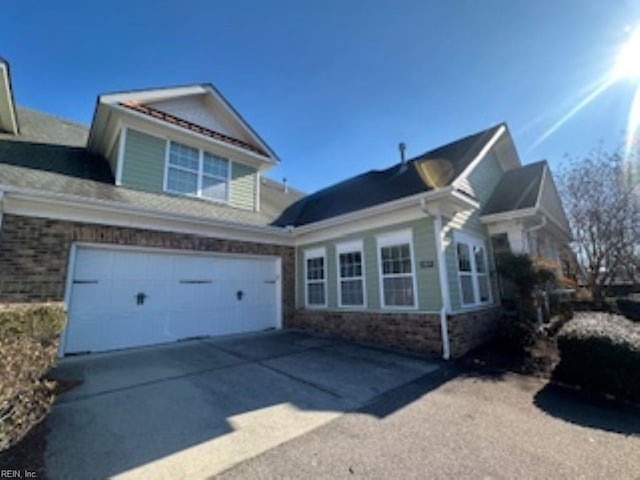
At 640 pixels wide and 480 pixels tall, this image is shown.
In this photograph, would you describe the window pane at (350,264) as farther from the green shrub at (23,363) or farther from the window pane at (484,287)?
the green shrub at (23,363)

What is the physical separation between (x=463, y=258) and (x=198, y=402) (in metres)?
7.48

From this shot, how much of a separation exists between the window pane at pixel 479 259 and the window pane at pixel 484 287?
0.22 meters

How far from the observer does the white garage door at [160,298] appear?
23.7 ft

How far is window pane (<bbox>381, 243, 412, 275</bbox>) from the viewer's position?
8.34 metres

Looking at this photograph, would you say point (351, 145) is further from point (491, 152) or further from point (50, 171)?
point (50, 171)

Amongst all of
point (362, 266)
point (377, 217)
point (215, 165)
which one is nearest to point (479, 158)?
point (377, 217)

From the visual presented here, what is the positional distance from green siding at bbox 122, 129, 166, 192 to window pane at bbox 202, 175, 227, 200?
129 cm

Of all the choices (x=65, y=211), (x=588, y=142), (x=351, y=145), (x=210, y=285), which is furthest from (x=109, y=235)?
(x=588, y=142)

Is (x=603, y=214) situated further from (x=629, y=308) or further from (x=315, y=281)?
(x=315, y=281)

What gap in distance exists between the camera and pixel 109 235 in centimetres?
753

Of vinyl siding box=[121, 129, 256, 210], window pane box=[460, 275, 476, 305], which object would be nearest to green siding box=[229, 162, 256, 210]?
vinyl siding box=[121, 129, 256, 210]

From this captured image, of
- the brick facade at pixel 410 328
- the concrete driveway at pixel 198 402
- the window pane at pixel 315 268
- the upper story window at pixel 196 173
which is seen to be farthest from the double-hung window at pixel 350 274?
the upper story window at pixel 196 173

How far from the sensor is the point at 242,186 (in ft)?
36.8

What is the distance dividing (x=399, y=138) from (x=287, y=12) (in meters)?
5.53
